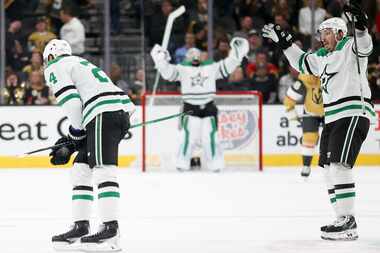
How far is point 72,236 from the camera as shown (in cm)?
528

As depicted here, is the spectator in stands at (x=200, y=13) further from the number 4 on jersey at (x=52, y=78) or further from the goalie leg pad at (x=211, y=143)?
the number 4 on jersey at (x=52, y=78)

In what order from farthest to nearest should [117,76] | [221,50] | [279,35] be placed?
[221,50] → [117,76] → [279,35]

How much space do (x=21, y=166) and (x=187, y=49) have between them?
216 centimetres

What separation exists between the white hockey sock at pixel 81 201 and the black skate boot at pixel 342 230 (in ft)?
4.22

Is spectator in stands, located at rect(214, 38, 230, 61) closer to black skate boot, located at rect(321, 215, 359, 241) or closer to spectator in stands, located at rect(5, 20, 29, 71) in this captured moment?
spectator in stands, located at rect(5, 20, 29, 71)

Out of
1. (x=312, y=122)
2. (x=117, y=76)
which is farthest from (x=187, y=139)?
(x=312, y=122)

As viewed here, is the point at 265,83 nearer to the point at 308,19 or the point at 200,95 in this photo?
the point at 308,19

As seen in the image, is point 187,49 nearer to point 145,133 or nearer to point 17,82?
point 145,133

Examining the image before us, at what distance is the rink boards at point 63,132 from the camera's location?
34.8ft

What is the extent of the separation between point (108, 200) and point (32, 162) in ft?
18.5

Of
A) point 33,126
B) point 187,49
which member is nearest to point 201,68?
point 187,49

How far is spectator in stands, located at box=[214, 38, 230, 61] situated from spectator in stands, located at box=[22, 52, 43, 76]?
1895mm

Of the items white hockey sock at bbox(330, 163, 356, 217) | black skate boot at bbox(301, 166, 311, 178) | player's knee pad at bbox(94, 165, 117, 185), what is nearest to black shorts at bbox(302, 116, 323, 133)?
black skate boot at bbox(301, 166, 311, 178)

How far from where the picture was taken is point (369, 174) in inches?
382
